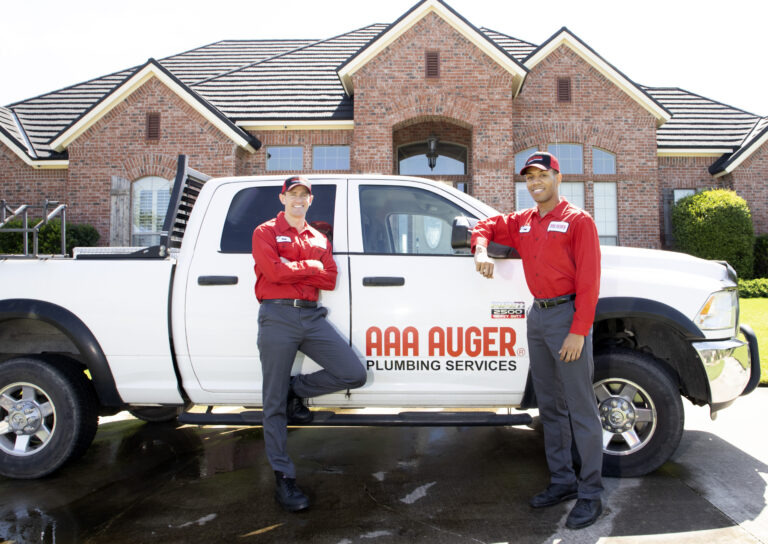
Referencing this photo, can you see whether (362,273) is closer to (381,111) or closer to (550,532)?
(550,532)

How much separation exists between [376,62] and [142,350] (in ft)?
39.0

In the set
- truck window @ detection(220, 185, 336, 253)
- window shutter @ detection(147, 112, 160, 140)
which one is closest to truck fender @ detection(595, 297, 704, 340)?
truck window @ detection(220, 185, 336, 253)

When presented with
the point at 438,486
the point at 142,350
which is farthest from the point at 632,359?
the point at 142,350

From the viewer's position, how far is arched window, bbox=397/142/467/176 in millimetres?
15469

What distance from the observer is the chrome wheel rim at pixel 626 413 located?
350 cm

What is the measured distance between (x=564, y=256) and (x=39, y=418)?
354 centimetres

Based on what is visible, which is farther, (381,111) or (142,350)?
(381,111)

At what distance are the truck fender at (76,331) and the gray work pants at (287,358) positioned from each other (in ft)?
3.84

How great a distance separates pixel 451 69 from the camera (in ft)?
45.4

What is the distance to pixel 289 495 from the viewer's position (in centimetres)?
318

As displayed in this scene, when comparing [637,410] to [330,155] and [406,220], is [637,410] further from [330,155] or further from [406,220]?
[330,155]

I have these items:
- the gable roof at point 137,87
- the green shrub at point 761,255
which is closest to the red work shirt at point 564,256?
the gable roof at point 137,87

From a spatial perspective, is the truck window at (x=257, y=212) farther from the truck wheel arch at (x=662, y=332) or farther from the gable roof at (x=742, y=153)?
the gable roof at (x=742, y=153)

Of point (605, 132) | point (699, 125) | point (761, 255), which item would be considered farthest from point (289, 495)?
point (699, 125)
